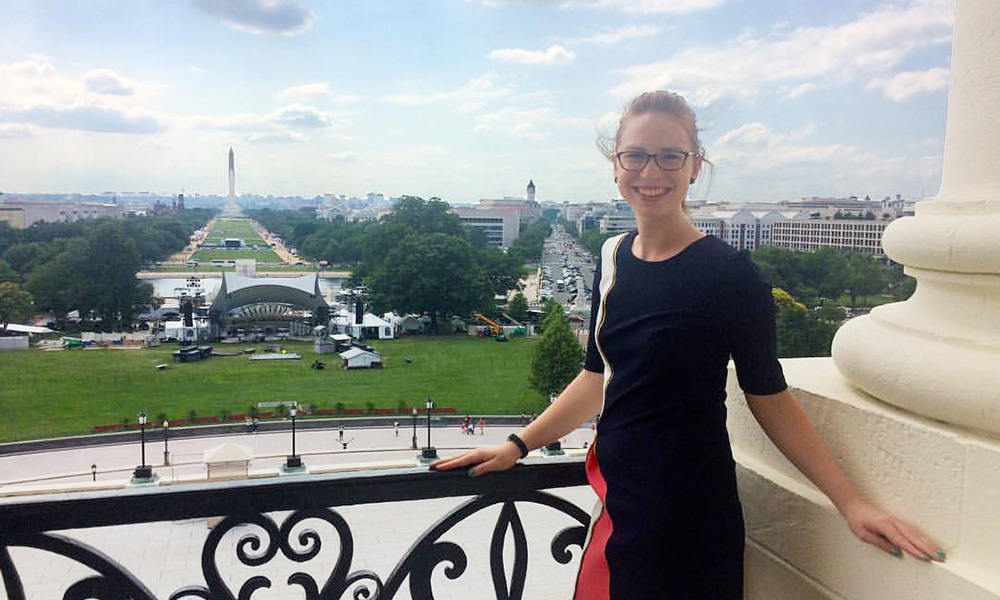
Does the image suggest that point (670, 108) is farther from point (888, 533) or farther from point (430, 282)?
point (430, 282)

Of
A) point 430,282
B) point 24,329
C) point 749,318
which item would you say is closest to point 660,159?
point 749,318

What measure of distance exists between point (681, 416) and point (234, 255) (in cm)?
7606

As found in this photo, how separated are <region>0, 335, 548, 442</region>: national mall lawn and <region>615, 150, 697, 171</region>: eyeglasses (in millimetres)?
17534

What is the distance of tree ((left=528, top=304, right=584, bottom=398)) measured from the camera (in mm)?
19188

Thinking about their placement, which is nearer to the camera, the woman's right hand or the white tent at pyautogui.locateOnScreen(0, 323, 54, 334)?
the woman's right hand

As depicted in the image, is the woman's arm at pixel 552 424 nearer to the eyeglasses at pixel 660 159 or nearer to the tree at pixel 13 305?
the eyeglasses at pixel 660 159

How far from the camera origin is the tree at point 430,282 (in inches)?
1344

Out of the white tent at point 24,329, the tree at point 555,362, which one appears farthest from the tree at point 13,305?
the tree at point 555,362

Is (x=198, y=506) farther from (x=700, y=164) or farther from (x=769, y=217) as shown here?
(x=769, y=217)

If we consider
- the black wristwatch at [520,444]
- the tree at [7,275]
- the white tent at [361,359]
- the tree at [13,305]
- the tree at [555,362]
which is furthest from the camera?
the tree at [7,275]

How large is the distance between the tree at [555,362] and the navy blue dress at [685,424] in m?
17.7

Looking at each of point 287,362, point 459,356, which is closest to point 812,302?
point 459,356

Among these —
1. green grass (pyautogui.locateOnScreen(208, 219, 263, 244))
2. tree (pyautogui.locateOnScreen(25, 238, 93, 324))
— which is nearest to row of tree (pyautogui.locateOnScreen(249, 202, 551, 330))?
tree (pyautogui.locateOnScreen(25, 238, 93, 324))

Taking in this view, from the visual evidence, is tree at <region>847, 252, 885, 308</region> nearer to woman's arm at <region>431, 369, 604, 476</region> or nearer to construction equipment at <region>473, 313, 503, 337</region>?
construction equipment at <region>473, 313, 503, 337</region>
